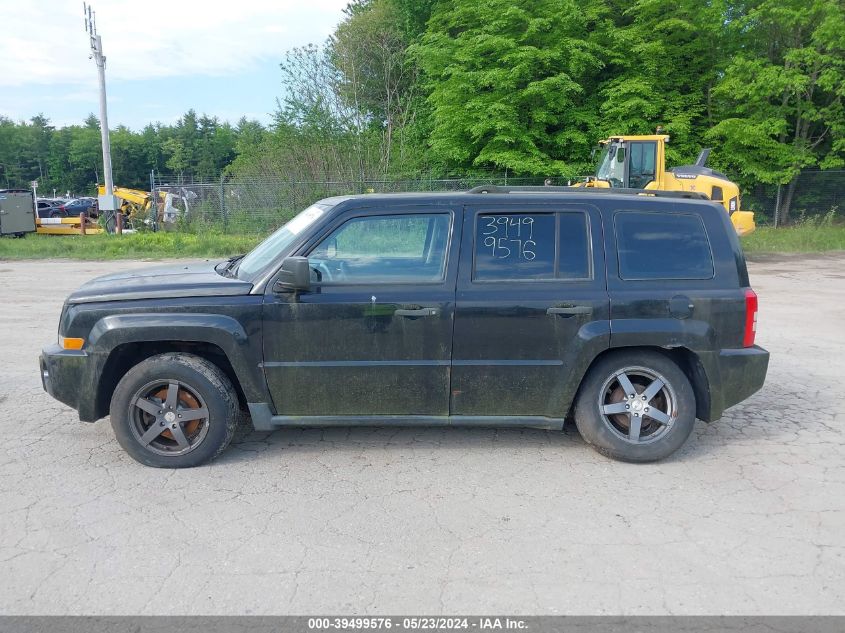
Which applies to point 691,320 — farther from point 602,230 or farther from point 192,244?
point 192,244

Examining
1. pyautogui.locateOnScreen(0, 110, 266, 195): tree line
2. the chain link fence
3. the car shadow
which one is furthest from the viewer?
pyautogui.locateOnScreen(0, 110, 266, 195): tree line

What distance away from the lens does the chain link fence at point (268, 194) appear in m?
23.0

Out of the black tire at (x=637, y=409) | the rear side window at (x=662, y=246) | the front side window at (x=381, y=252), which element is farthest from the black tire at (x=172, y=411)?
the rear side window at (x=662, y=246)

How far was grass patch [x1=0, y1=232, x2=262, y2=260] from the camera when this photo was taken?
19.9 metres

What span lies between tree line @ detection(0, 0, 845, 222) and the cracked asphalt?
19.9m

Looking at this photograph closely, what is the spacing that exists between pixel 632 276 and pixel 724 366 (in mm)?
890

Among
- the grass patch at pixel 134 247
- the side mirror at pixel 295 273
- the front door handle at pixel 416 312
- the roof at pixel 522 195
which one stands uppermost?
the roof at pixel 522 195

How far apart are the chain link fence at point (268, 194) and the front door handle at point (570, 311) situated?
18335mm

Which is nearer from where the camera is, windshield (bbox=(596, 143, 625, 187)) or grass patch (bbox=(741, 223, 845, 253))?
windshield (bbox=(596, 143, 625, 187))

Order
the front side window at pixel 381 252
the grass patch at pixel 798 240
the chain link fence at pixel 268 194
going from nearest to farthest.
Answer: the front side window at pixel 381 252
the grass patch at pixel 798 240
the chain link fence at pixel 268 194

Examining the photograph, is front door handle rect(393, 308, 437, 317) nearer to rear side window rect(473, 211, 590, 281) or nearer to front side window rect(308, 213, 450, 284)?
front side window rect(308, 213, 450, 284)

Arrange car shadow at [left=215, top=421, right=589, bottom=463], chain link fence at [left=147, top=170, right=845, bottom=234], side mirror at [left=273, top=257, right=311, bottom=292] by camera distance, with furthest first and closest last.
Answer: chain link fence at [left=147, top=170, right=845, bottom=234] → car shadow at [left=215, top=421, right=589, bottom=463] → side mirror at [left=273, top=257, right=311, bottom=292]

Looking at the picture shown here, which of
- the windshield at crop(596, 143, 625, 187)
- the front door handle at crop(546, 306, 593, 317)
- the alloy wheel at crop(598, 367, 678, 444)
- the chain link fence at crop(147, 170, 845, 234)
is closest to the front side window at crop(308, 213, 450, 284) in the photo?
the front door handle at crop(546, 306, 593, 317)

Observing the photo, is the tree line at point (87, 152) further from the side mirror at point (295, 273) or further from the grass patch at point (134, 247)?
the side mirror at point (295, 273)
